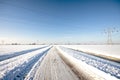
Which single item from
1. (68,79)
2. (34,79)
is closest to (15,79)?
(34,79)

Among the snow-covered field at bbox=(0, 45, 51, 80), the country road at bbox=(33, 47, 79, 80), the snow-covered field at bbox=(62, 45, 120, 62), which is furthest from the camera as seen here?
the snow-covered field at bbox=(62, 45, 120, 62)

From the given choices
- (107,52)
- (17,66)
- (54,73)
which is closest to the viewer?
(54,73)

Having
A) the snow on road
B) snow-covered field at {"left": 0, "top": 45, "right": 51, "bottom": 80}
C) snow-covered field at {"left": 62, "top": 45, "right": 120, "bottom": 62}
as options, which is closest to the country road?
the snow on road

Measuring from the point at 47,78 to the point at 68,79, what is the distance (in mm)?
1092

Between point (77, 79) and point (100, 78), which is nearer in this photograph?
point (77, 79)

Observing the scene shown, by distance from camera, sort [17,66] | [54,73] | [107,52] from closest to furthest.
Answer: [54,73], [17,66], [107,52]

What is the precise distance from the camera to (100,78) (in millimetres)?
6168

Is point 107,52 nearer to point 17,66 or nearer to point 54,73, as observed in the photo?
point 54,73

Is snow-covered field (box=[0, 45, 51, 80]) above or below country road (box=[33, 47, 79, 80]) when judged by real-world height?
above

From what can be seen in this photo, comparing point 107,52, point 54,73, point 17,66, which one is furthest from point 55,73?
point 107,52

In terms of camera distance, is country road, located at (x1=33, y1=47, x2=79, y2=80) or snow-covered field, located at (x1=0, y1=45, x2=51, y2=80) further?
snow-covered field, located at (x1=0, y1=45, x2=51, y2=80)

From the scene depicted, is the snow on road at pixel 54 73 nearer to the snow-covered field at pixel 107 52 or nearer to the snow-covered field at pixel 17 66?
the snow-covered field at pixel 17 66

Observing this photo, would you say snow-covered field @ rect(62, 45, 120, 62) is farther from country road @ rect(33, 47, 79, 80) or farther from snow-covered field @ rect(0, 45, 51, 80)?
snow-covered field @ rect(0, 45, 51, 80)

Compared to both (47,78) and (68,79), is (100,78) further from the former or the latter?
(47,78)
